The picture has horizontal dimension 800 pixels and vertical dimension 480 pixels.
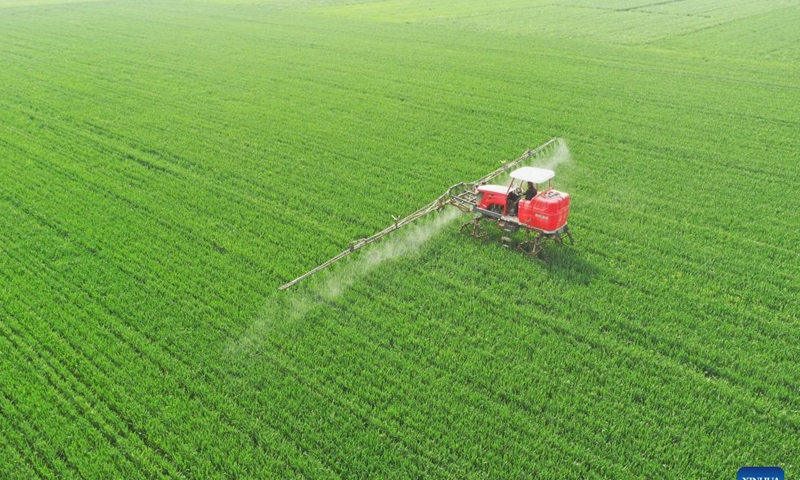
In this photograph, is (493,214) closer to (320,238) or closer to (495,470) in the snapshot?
(320,238)

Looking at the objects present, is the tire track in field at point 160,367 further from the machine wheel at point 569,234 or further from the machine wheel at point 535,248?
the machine wheel at point 569,234


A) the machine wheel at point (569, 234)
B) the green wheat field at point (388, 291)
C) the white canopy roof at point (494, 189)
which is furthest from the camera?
the white canopy roof at point (494, 189)

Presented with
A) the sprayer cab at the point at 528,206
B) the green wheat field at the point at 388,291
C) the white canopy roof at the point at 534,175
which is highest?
the white canopy roof at the point at 534,175

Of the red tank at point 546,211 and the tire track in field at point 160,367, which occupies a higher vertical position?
the red tank at point 546,211

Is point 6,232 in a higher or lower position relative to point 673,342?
higher

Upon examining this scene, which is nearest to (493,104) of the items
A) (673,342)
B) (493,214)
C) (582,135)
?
(582,135)

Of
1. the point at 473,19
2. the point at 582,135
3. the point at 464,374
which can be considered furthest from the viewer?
the point at 473,19

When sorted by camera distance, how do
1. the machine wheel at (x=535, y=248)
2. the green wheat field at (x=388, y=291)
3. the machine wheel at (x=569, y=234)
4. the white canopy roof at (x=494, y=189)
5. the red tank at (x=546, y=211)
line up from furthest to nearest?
the white canopy roof at (x=494, y=189), the machine wheel at (x=569, y=234), the machine wheel at (x=535, y=248), the red tank at (x=546, y=211), the green wheat field at (x=388, y=291)

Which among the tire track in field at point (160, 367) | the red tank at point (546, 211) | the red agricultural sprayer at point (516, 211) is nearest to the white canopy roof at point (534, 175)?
the red agricultural sprayer at point (516, 211)
